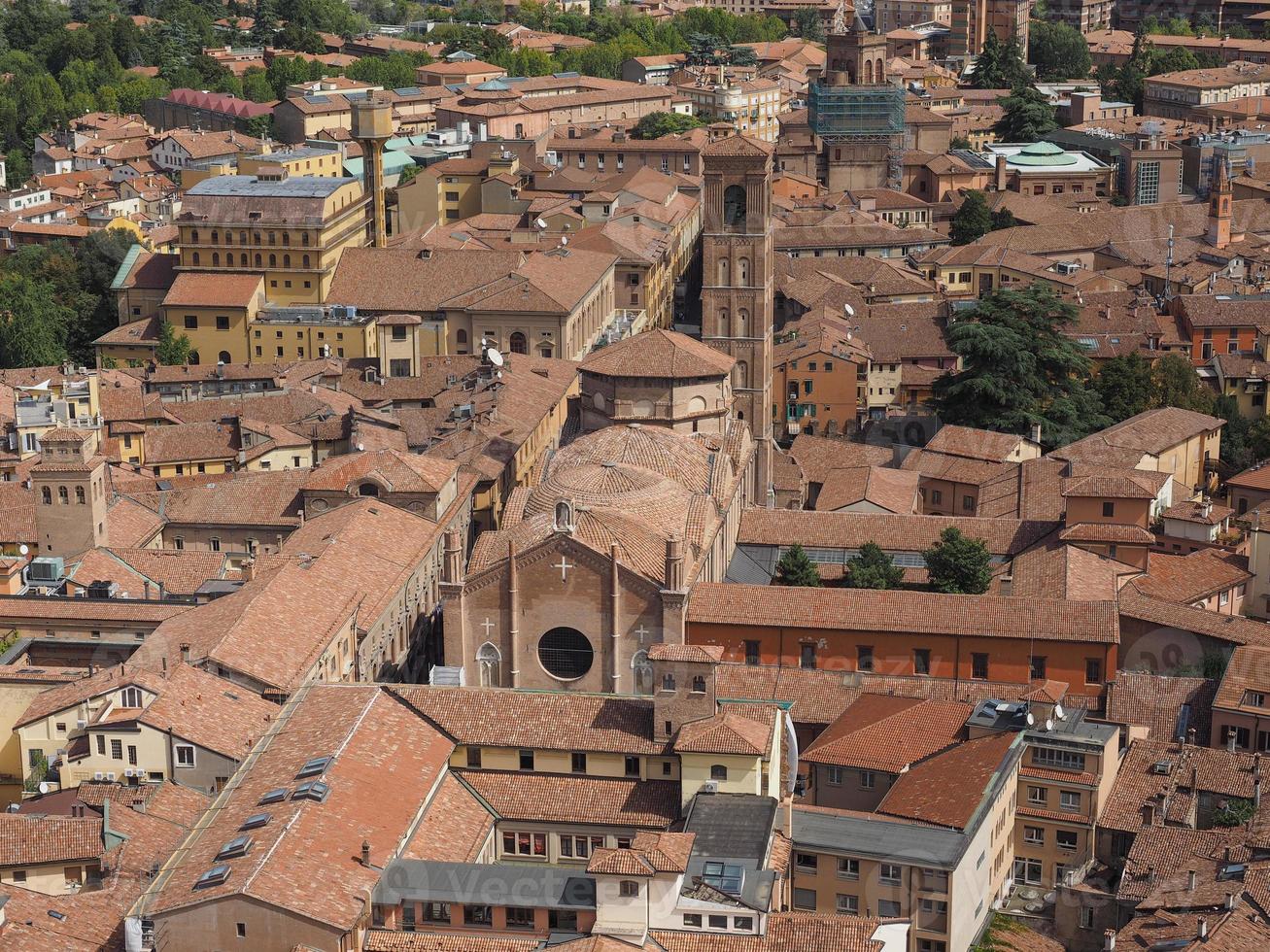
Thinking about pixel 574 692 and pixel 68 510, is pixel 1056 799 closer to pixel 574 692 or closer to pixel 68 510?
pixel 574 692

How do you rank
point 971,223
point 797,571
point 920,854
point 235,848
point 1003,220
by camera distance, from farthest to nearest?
point 1003,220 → point 971,223 → point 797,571 → point 920,854 → point 235,848

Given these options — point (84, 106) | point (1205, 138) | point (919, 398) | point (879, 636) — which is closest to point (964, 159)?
point (1205, 138)

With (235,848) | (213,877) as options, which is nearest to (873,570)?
(235,848)

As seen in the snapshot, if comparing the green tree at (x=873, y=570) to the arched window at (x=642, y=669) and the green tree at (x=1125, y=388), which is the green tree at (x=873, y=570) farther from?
the green tree at (x=1125, y=388)

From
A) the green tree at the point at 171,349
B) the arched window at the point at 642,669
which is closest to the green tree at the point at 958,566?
the arched window at the point at 642,669

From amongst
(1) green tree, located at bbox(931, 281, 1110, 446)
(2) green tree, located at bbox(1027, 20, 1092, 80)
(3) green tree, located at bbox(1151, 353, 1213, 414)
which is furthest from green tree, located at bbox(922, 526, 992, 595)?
(2) green tree, located at bbox(1027, 20, 1092, 80)

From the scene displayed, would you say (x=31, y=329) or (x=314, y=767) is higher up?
(x=314, y=767)

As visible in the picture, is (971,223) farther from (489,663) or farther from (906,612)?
(489,663)
